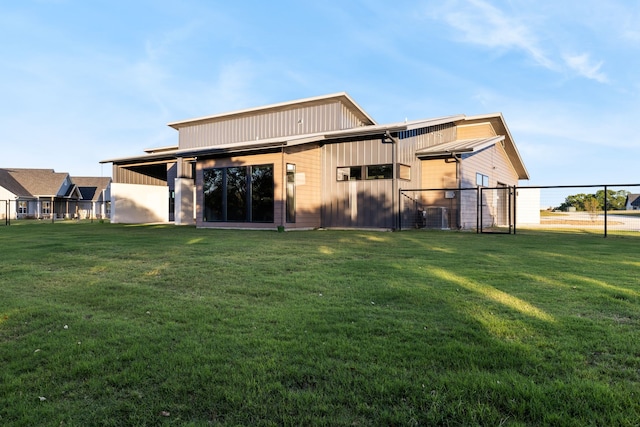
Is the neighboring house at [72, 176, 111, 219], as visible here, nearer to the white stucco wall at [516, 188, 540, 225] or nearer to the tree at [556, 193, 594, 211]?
the white stucco wall at [516, 188, 540, 225]

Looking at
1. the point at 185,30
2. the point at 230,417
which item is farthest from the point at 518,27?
the point at 230,417

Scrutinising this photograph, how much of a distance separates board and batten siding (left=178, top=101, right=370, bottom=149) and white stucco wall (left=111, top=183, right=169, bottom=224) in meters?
3.84

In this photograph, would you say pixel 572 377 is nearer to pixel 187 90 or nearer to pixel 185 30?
pixel 185 30

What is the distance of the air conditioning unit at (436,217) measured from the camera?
15.4 meters

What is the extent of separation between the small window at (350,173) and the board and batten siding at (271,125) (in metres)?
4.57

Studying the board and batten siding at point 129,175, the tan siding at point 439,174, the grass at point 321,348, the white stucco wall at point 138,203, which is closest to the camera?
the grass at point 321,348

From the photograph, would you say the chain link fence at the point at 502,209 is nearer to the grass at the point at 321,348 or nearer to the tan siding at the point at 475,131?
the tan siding at the point at 475,131

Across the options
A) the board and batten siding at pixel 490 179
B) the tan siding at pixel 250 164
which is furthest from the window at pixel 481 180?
the tan siding at pixel 250 164

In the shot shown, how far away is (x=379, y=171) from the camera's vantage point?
14.5 metres

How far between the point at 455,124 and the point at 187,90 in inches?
644

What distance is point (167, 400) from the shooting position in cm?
194

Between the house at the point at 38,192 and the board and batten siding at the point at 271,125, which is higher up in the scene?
the board and batten siding at the point at 271,125

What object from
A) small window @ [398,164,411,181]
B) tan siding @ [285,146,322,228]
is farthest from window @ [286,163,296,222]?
small window @ [398,164,411,181]

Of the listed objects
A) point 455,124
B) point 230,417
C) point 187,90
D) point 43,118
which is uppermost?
point 187,90
